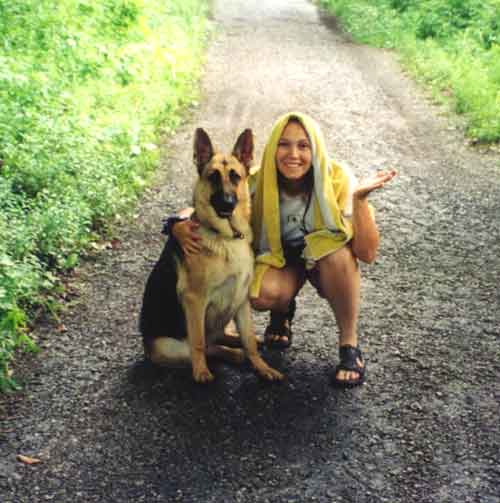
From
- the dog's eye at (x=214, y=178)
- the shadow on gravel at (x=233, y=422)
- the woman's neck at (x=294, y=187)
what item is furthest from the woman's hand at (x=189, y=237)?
the shadow on gravel at (x=233, y=422)

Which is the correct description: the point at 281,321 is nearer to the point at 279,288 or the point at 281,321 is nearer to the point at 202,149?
the point at 279,288

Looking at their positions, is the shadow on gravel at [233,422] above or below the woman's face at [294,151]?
below

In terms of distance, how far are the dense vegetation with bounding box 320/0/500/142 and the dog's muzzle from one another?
20.1ft

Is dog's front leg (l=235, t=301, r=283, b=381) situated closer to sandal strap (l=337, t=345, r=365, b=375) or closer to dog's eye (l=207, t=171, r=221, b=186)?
sandal strap (l=337, t=345, r=365, b=375)

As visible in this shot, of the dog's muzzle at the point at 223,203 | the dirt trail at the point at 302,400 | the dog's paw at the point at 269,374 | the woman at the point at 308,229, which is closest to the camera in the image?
the dirt trail at the point at 302,400

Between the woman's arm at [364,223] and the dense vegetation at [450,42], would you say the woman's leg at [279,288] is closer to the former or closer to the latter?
the woman's arm at [364,223]

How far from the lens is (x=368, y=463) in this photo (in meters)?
3.42

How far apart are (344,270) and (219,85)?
25.8 feet

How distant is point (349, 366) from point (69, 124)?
4.18 m

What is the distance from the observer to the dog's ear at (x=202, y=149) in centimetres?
370

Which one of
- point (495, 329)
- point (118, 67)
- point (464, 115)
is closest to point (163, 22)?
point (118, 67)

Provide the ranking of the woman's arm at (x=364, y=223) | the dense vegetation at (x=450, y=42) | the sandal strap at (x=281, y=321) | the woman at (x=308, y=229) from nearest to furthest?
the woman's arm at (x=364, y=223) → the woman at (x=308, y=229) → the sandal strap at (x=281, y=321) → the dense vegetation at (x=450, y=42)

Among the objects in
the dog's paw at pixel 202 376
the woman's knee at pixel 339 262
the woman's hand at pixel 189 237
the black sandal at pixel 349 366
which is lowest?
the dog's paw at pixel 202 376

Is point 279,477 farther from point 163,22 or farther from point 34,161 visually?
point 163,22
